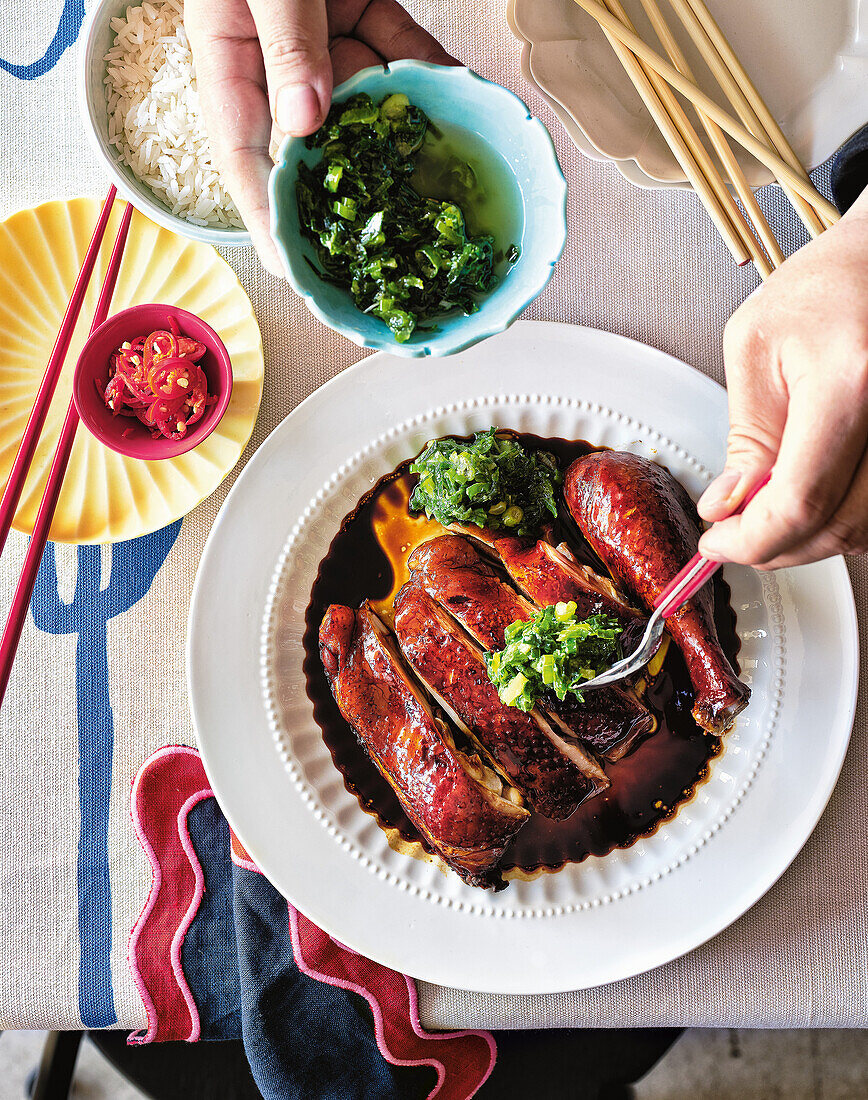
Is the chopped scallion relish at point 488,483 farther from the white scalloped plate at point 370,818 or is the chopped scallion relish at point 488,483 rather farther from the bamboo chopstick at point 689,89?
the bamboo chopstick at point 689,89

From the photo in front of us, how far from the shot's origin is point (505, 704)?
1.95 meters

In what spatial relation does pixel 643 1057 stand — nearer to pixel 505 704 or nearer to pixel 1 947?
pixel 505 704

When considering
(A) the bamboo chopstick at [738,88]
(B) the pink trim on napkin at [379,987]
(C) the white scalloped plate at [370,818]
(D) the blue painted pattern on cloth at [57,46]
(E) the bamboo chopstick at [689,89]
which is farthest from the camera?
(D) the blue painted pattern on cloth at [57,46]

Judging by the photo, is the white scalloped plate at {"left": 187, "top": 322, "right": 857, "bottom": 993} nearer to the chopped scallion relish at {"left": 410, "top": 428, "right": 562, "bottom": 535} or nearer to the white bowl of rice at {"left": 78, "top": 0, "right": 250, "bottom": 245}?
the chopped scallion relish at {"left": 410, "top": 428, "right": 562, "bottom": 535}

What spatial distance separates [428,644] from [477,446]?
533mm

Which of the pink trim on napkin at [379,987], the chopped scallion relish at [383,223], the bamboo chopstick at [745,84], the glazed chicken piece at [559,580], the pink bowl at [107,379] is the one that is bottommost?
the pink trim on napkin at [379,987]

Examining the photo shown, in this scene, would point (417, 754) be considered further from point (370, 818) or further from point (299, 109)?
point (299, 109)

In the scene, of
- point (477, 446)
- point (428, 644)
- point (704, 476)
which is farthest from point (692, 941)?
point (477, 446)

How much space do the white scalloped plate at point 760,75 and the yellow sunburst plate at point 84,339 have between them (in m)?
1.03

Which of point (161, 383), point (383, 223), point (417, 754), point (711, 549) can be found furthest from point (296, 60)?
point (417, 754)

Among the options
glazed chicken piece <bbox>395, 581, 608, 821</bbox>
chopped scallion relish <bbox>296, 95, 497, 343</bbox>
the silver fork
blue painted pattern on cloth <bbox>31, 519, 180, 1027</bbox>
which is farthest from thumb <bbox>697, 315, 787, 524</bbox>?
blue painted pattern on cloth <bbox>31, 519, 180, 1027</bbox>

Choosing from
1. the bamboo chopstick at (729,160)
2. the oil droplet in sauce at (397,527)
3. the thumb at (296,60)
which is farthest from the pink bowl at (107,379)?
the bamboo chopstick at (729,160)

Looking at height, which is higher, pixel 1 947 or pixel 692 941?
pixel 692 941

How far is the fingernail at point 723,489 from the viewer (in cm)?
161
